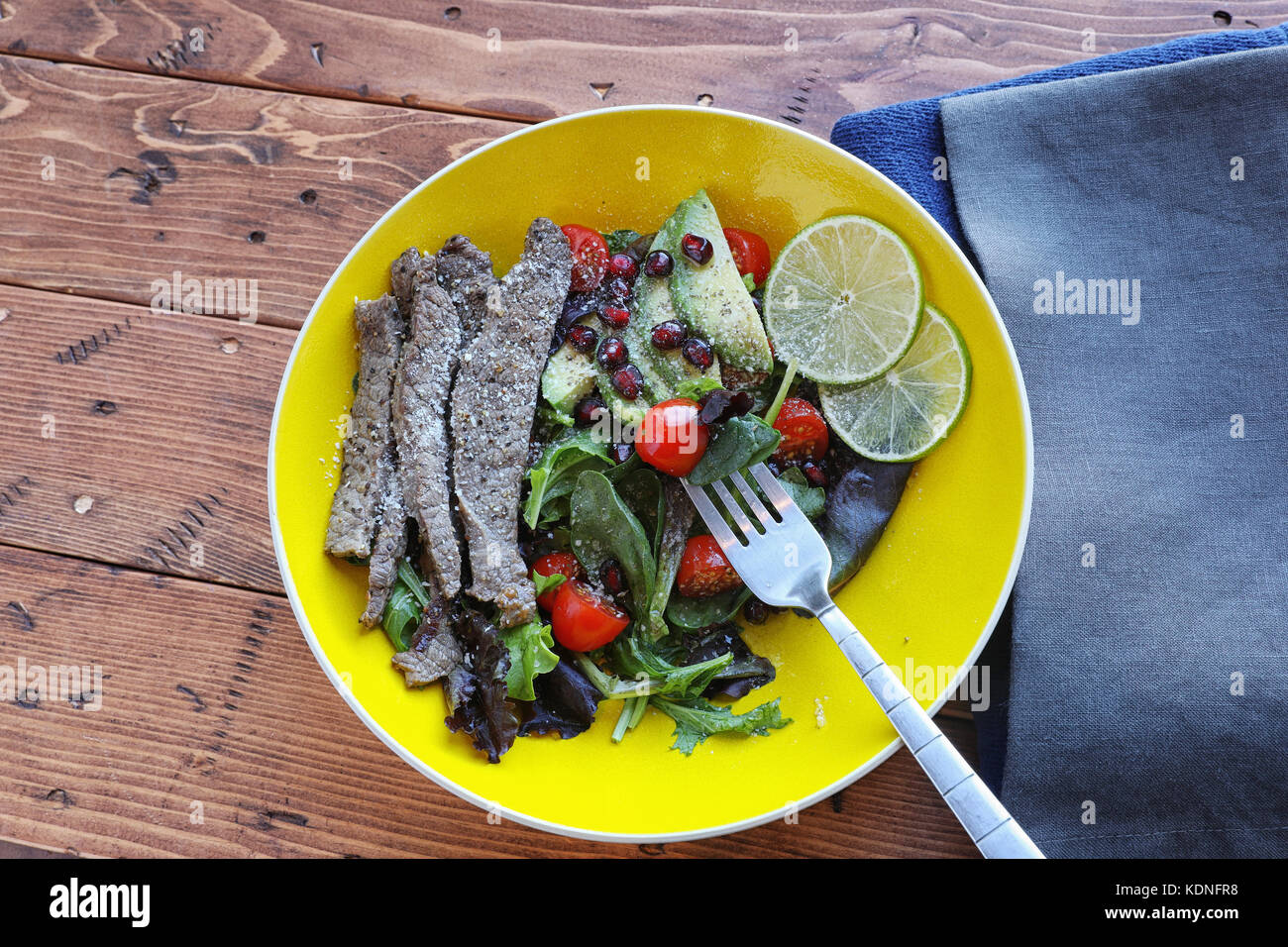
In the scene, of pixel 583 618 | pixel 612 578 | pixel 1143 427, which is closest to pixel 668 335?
pixel 612 578

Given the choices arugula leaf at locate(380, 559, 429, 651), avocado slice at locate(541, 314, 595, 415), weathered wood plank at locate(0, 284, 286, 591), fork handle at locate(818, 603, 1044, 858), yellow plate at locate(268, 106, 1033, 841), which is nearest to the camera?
fork handle at locate(818, 603, 1044, 858)

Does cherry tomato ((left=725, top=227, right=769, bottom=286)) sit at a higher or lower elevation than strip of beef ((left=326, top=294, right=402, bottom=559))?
higher

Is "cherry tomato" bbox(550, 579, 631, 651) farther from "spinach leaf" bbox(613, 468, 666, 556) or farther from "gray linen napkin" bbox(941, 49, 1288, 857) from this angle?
"gray linen napkin" bbox(941, 49, 1288, 857)

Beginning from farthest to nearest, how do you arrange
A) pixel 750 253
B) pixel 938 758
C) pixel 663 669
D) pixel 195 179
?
1. pixel 195 179
2. pixel 750 253
3. pixel 663 669
4. pixel 938 758

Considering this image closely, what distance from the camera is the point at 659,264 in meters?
2.48

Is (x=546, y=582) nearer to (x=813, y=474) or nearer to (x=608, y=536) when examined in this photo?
(x=608, y=536)

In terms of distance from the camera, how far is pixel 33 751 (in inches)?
106

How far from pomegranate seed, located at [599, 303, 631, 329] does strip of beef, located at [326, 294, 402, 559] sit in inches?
22.2

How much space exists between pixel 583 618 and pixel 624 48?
Answer: 6.23 feet

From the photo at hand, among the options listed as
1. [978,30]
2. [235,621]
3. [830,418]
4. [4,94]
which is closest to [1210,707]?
[830,418]

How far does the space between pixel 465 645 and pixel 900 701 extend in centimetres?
110

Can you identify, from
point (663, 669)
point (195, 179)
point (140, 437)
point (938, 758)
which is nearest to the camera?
point (938, 758)

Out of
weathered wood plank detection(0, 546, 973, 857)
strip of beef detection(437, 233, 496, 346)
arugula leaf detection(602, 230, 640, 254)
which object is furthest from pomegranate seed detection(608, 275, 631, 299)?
weathered wood plank detection(0, 546, 973, 857)

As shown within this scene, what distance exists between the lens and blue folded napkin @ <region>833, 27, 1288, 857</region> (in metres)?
2.42
